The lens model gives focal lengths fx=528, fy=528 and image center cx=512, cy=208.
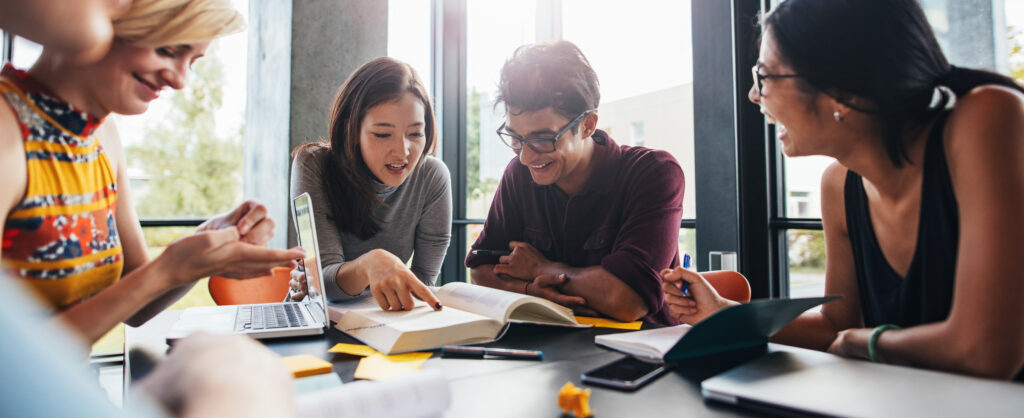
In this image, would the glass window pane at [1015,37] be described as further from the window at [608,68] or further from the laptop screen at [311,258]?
the laptop screen at [311,258]

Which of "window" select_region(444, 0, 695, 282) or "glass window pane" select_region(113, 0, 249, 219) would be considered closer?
"window" select_region(444, 0, 695, 282)

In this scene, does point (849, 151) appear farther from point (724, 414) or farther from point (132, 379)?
point (132, 379)

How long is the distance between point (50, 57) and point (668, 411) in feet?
3.45

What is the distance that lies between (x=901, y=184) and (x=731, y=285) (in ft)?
2.25

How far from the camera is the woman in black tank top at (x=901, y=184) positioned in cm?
88

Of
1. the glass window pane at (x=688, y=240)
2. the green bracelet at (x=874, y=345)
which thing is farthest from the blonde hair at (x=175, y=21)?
the glass window pane at (x=688, y=240)

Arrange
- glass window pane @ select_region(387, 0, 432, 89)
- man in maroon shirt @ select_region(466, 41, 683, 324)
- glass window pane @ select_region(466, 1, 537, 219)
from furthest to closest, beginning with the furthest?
glass window pane @ select_region(466, 1, 537, 219) < glass window pane @ select_region(387, 0, 432, 89) < man in maroon shirt @ select_region(466, 41, 683, 324)

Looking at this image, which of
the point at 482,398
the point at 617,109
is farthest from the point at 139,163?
the point at 482,398

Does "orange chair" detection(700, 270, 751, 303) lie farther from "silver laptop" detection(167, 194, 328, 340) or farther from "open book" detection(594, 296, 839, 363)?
"silver laptop" detection(167, 194, 328, 340)

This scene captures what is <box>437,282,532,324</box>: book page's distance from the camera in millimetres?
1205

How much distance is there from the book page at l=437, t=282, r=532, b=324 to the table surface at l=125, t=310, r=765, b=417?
6cm

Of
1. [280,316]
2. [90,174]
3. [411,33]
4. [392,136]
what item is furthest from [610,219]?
[411,33]

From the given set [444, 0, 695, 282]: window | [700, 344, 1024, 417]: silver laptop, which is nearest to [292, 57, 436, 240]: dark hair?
[444, 0, 695, 282]: window

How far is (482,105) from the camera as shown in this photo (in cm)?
465
